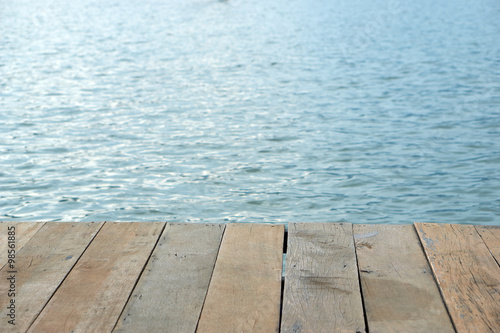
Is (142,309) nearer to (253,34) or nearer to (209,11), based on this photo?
(253,34)

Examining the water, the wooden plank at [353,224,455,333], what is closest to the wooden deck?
the wooden plank at [353,224,455,333]

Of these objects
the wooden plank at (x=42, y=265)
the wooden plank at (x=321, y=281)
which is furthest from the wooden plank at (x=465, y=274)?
the wooden plank at (x=42, y=265)

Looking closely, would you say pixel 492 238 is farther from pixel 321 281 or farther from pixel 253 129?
pixel 253 129

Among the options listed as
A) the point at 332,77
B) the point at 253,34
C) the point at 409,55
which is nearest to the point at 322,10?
the point at 253,34

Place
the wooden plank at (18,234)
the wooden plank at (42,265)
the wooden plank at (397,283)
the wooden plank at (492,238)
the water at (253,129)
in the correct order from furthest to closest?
the water at (253,129)
the wooden plank at (18,234)
the wooden plank at (492,238)
the wooden plank at (42,265)
the wooden plank at (397,283)

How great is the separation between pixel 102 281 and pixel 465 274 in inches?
50.5

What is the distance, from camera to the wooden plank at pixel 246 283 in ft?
5.78

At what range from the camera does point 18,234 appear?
243cm

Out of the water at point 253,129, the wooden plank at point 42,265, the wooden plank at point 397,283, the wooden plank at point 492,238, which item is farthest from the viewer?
the water at point 253,129

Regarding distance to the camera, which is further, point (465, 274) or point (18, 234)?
point (18, 234)

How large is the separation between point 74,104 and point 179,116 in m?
1.69

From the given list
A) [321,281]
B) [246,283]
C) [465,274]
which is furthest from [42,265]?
[465,274]

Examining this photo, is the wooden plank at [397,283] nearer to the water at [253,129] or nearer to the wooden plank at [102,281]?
the wooden plank at [102,281]

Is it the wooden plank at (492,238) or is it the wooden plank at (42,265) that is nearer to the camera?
the wooden plank at (42,265)
